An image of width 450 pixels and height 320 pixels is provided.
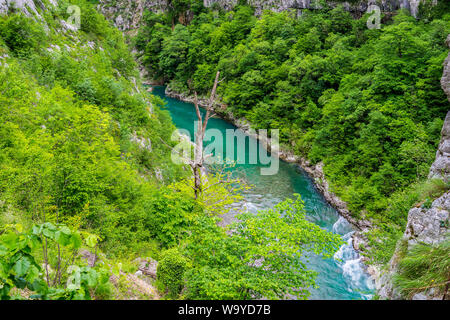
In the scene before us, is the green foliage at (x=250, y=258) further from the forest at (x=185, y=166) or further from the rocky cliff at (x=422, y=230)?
the rocky cliff at (x=422, y=230)

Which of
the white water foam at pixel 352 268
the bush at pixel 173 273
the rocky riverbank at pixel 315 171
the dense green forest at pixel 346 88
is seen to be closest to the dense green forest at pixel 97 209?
the bush at pixel 173 273

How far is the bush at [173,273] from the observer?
629 cm

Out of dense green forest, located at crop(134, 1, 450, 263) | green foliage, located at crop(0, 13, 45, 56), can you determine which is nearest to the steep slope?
green foliage, located at crop(0, 13, 45, 56)

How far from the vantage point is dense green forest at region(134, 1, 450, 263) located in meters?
16.4

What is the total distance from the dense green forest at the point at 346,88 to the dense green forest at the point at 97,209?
184 inches

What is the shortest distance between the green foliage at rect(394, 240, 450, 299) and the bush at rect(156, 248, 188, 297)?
4.17 metres

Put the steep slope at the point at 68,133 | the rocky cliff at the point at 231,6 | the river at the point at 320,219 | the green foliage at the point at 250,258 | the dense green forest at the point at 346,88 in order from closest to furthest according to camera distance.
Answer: the green foliage at the point at 250,258 < the steep slope at the point at 68,133 < the river at the point at 320,219 < the dense green forest at the point at 346,88 < the rocky cliff at the point at 231,6

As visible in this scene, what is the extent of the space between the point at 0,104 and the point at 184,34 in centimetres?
4467

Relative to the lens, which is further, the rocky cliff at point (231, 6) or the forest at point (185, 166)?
the rocky cliff at point (231, 6)

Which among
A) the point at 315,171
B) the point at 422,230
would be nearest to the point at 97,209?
the point at 422,230

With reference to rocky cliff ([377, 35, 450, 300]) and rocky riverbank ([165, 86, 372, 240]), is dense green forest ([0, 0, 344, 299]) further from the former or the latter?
rocky riverbank ([165, 86, 372, 240])

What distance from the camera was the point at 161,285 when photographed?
21.4 feet
